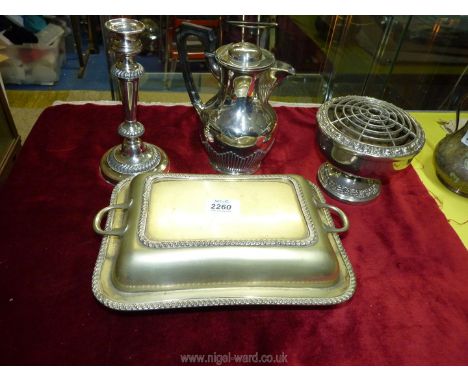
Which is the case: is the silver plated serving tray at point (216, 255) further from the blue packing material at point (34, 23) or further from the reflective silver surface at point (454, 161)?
the blue packing material at point (34, 23)

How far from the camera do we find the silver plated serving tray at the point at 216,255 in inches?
20.7

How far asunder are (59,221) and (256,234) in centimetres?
41

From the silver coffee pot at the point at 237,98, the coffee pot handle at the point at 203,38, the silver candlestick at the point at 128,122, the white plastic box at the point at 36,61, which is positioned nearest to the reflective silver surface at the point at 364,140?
the silver coffee pot at the point at 237,98

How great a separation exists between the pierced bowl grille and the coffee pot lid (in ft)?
0.57

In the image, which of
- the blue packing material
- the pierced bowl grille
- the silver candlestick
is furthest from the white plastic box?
the pierced bowl grille

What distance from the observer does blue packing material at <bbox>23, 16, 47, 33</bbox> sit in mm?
1648

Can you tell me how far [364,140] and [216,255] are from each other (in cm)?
40

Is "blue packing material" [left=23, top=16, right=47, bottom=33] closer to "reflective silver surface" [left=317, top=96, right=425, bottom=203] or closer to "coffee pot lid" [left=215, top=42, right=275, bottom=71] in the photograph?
"coffee pot lid" [left=215, top=42, right=275, bottom=71]

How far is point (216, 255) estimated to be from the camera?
0.53 meters

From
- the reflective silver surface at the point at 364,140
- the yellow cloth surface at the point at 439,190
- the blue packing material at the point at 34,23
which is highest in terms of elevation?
the reflective silver surface at the point at 364,140

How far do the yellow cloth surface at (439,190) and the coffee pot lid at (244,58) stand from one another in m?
0.52

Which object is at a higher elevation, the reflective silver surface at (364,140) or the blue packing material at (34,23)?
the reflective silver surface at (364,140)

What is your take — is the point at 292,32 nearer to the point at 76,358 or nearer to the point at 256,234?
the point at 256,234

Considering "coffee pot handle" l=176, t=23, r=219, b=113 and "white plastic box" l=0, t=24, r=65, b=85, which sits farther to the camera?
"white plastic box" l=0, t=24, r=65, b=85
